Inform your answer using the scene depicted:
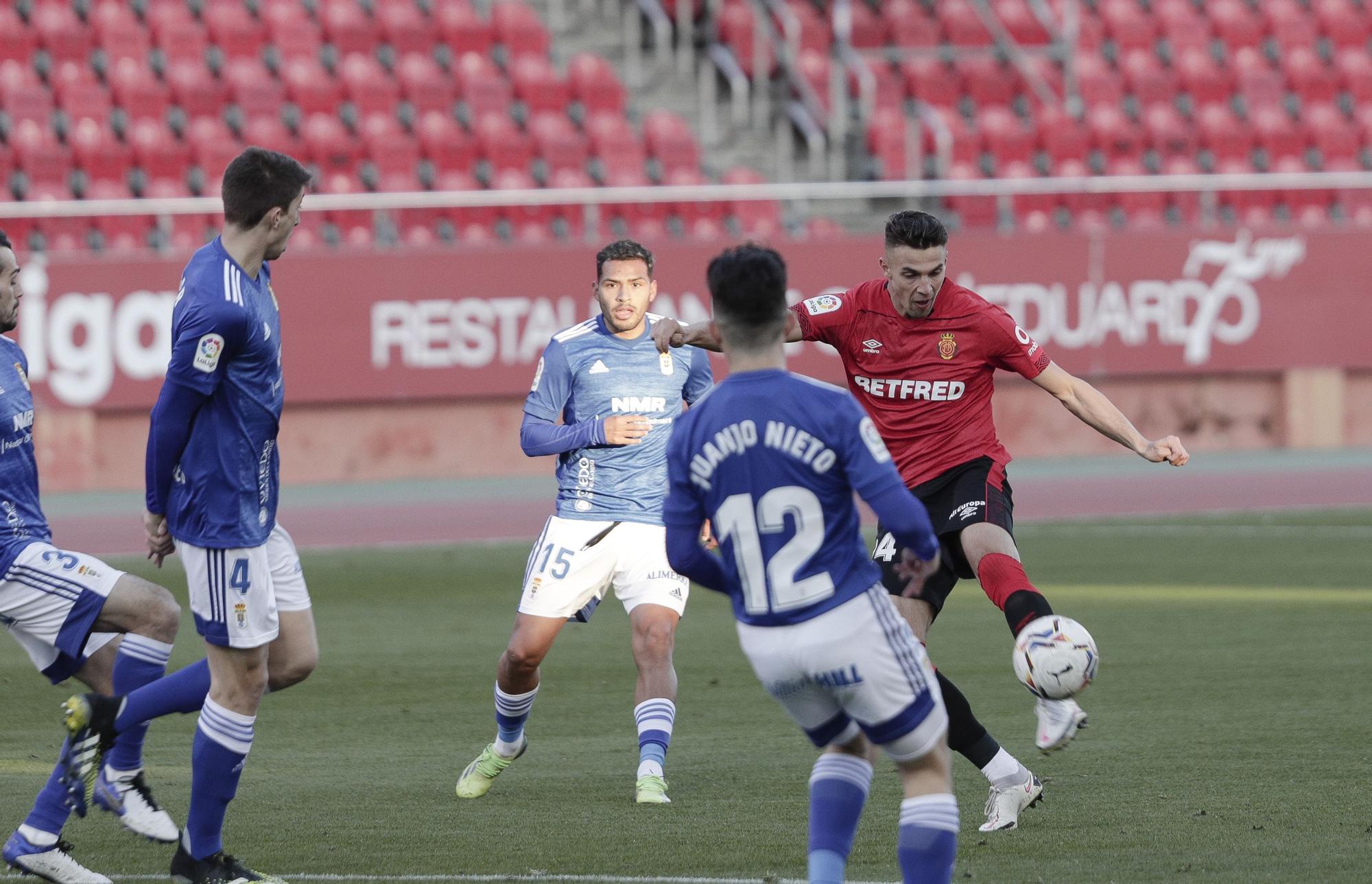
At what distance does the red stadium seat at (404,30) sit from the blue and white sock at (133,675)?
15992 mm

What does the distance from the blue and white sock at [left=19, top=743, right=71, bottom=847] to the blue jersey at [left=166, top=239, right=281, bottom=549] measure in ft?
2.86

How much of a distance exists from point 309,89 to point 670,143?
13.4ft

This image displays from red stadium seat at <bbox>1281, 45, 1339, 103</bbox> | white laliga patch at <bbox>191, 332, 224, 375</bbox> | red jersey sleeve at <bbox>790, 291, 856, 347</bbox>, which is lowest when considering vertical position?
red jersey sleeve at <bbox>790, 291, 856, 347</bbox>

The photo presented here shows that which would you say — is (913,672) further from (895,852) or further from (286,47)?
(286,47)

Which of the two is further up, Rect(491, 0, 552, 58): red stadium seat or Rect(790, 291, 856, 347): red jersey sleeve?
Rect(491, 0, 552, 58): red stadium seat

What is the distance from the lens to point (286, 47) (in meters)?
20.7

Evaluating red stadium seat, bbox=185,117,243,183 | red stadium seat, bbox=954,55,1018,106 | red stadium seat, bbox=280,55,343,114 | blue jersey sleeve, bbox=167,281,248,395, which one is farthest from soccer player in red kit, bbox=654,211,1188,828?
red stadium seat, bbox=954,55,1018,106

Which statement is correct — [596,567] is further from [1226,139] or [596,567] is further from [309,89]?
[1226,139]

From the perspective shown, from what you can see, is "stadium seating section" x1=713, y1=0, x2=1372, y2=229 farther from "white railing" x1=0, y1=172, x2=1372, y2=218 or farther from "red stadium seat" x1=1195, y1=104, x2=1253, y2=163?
"white railing" x1=0, y1=172, x2=1372, y2=218

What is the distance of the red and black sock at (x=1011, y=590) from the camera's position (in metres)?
6.28

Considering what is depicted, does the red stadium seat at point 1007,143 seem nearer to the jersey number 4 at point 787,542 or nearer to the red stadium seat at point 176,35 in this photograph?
the red stadium seat at point 176,35

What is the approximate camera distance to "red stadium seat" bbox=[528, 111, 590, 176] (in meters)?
20.2

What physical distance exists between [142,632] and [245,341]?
4.54ft

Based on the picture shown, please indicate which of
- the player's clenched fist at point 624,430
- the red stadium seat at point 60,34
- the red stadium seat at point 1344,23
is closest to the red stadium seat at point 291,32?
the red stadium seat at point 60,34
